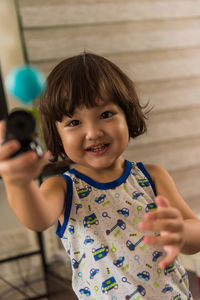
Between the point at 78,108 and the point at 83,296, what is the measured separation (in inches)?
16.2

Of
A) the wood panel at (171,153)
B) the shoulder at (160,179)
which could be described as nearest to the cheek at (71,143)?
the shoulder at (160,179)

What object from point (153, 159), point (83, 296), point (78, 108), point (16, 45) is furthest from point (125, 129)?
point (153, 159)

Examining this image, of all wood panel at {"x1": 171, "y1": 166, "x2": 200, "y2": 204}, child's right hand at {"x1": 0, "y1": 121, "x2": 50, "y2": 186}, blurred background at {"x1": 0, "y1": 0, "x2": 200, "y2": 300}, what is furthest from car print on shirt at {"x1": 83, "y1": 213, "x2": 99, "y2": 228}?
wood panel at {"x1": 171, "y1": 166, "x2": 200, "y2": 204}

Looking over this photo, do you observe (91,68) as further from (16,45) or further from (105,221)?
(16,45)

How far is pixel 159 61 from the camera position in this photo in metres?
2.57

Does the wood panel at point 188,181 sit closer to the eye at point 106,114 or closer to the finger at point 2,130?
the eye at point 106,114

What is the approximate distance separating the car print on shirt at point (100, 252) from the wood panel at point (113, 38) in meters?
1.53

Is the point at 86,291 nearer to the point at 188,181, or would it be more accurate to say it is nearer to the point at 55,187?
the point at 55,187

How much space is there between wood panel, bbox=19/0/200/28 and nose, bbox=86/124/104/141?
4.90 ft

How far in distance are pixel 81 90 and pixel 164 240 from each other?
0.37 metres

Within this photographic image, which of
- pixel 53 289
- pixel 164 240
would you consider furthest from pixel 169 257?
pixel 53 289

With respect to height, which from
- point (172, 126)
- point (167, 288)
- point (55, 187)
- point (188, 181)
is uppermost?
point (55, 187)

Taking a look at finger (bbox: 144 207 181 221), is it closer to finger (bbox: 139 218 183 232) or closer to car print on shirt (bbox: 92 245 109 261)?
finger (bbox: 139 218 183 232)

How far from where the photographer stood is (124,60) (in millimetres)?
2457
